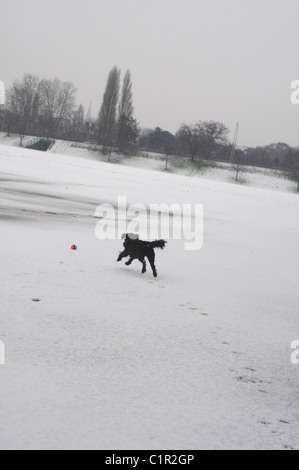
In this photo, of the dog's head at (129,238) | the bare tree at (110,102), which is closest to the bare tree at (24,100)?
the bare tree at (110,102)

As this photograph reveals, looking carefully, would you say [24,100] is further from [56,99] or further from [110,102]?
[110,102]

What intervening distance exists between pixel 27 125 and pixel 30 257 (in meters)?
79.7

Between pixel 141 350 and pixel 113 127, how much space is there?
217ft

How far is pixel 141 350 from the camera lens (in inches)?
152

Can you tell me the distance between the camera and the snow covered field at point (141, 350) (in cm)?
271

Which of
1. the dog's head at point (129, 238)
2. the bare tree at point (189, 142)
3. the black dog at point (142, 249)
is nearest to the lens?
the black dog at point (142, 249)

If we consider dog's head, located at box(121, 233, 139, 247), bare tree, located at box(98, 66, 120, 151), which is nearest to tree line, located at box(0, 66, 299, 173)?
bare tree, located at box(98, 66, 120, 151)

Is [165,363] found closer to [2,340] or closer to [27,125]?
[2,340]

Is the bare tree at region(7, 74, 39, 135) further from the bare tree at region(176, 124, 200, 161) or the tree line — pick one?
the bare tree at region(176, 124, 200, 161)

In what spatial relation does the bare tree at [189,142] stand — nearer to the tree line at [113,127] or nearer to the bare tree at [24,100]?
the tree line at [113,127]

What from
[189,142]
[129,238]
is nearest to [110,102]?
[189,142]

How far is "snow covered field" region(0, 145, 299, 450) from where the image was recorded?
106 inches

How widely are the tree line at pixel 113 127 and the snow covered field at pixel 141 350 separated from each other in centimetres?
5624
